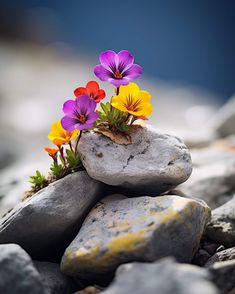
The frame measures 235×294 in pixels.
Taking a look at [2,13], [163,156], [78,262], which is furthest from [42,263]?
[2,13]

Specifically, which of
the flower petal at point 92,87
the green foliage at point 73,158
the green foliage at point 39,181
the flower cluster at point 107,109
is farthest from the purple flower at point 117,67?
the green foliage at point 39,181

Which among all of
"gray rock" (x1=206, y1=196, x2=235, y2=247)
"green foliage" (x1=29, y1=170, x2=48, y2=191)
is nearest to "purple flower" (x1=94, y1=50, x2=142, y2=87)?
"green foliage" (x1=29, y1=170, x2=48, y2=191)

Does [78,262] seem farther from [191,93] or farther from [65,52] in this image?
[65,52]

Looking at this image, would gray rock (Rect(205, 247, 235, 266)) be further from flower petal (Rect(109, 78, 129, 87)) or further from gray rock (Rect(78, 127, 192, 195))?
flower petal (Rect(109, 78, 129, 87))

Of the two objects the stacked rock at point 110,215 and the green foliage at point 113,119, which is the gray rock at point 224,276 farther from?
the green foliage at point 113,119

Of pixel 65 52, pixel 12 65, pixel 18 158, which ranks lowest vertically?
pixel 18 158

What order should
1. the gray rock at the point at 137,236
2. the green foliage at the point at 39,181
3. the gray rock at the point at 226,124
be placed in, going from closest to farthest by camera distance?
the gray rock at the point at 137,236
the green foliage at the point at 39,181
the gray rock at the point at 226,124
